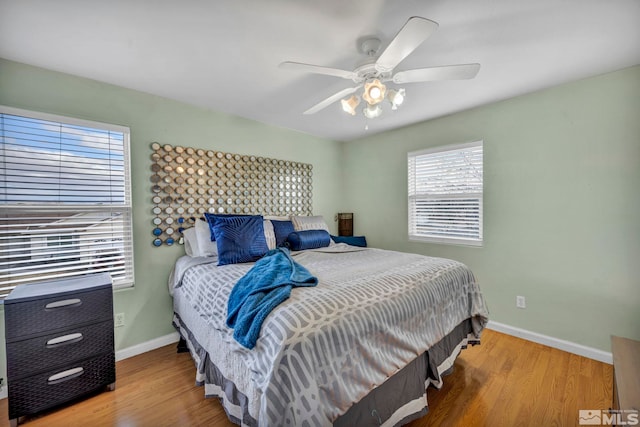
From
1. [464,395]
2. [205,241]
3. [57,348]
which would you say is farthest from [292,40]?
[464,395]

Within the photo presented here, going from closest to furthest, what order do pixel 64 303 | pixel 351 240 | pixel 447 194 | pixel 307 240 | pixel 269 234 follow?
pixel 64 303
pixel 269 234
pixel 307 240
pixel 447 194
pixel 351 240

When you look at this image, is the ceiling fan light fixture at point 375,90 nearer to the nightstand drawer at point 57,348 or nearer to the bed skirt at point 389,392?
the bed skirt at point 389,392

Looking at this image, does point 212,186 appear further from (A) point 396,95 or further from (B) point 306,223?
(A) point 396,95

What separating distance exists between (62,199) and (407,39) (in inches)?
104

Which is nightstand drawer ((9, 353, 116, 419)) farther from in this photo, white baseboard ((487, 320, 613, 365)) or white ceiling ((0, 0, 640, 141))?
white baseboard ((487, 320, 613, 365))

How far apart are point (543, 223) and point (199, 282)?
305cm

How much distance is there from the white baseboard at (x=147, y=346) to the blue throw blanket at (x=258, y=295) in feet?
4.94

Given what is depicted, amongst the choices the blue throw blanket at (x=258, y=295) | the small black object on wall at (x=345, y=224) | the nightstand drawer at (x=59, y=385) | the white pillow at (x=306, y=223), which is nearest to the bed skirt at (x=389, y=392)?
the blue throw blanket at (x=258, y=295)

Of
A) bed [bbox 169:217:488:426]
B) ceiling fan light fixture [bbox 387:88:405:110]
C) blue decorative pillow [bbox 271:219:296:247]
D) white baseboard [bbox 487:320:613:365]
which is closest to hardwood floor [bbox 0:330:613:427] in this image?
white baseboard [bbox 487:320:613:365]

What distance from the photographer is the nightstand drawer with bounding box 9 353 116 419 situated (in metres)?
1.49

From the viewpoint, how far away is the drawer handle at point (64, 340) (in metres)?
1.58

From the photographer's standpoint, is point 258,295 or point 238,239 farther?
point 238,239

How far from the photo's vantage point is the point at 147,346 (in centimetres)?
229

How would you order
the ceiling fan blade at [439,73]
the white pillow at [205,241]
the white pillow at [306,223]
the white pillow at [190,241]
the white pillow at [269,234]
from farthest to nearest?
the white pillow at [306,223]
the white pillow at [269,234]
the white pillow at [190,241]
the white pillow at [205,241]
the ceiling fan blade at [439,73]
